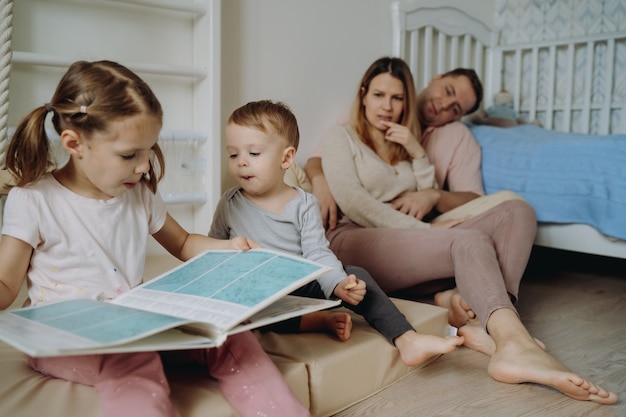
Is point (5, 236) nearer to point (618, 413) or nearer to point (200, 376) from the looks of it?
point (200, 376)

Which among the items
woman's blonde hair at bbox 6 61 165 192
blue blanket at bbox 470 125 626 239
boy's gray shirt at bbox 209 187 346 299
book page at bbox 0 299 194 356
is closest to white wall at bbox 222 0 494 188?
blue blanket at bbox 470 125 626 239

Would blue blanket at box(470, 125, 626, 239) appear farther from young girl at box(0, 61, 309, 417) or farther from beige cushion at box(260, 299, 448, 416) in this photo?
young girl at box(0, 61, 309, 417)

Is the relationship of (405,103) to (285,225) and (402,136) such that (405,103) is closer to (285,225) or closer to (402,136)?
(402,136)

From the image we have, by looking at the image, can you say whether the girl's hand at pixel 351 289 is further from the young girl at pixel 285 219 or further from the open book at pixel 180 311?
the open book at pixel 180 311

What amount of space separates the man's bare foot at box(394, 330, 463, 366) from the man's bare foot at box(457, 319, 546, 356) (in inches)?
9.7

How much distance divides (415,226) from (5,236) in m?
1.01

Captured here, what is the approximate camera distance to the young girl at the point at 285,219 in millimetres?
1081

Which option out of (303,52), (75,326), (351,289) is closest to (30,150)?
(75,326)

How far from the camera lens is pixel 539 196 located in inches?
73.0

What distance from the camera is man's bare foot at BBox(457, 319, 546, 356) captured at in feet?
4.23

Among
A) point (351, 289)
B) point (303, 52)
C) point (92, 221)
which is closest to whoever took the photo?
point (92, 221)

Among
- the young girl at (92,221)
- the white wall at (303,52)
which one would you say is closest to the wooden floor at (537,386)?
the young girl at (92,221)

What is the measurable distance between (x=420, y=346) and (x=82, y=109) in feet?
2.17

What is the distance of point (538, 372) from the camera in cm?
107
